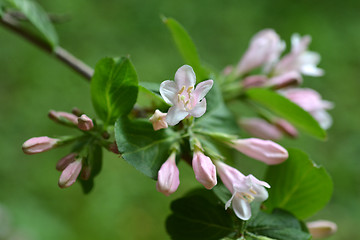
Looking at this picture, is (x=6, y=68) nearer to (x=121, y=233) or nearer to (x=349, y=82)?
(x=121, y=233)

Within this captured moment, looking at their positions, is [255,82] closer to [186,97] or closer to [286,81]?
[286,81]

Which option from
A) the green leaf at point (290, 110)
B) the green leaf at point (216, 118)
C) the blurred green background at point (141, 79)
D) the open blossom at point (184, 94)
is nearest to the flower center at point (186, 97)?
the open blossom at point (184, 94)

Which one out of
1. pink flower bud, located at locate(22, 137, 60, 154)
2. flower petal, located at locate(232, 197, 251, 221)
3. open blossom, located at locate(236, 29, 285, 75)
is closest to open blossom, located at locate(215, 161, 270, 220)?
flower petal, located at locate(232, 197, 251, 221)

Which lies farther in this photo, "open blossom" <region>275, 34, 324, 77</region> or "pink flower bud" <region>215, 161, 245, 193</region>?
"open blossom" <region>275, 34, 324, 77</region>

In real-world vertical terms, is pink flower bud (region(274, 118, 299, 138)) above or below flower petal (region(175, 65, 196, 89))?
above

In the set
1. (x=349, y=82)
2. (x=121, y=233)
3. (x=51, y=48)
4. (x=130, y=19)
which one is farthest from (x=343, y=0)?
(x=51, y=48)

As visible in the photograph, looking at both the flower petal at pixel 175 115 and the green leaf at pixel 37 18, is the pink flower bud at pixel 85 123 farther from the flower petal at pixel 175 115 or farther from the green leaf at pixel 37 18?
the green leaf at pixel 37 18

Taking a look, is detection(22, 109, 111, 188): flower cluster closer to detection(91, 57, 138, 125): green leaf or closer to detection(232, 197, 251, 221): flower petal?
detection(91, 57, 138, 125): green leaf
